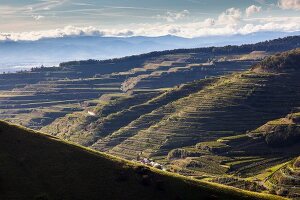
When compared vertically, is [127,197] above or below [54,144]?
below

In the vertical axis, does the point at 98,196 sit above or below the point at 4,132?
below

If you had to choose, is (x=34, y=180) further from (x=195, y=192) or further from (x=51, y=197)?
(x=195, y=192)

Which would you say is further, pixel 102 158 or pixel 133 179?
pixel 102 158

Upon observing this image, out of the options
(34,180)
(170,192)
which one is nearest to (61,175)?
(34,180)

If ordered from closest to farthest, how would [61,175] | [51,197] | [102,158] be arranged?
[51,197]
[61,175]
[102,158]

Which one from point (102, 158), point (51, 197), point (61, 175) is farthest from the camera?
point (102, 158)

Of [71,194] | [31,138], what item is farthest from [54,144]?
[71,194]

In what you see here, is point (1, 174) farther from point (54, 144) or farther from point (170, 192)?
point (170, 192)
